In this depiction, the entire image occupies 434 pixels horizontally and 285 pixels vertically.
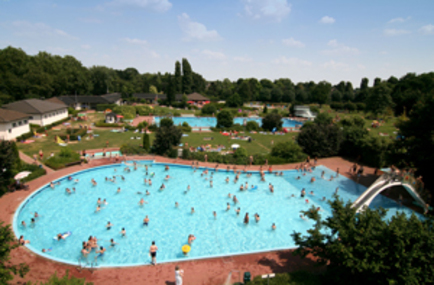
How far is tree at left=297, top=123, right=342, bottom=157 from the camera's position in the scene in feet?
96.6

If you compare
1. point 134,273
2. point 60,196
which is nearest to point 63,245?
point 134,273

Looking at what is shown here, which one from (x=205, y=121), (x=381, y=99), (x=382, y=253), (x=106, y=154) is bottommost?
(x=106, y=154)

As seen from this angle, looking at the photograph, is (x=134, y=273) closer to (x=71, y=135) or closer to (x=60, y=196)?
(x=60, y=196)

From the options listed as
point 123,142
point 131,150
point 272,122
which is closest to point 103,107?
point 123,142

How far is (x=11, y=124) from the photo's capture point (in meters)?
30.7

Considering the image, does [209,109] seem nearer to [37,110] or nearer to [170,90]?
[170,90]

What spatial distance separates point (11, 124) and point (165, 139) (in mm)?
20058

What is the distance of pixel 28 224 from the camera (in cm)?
1584

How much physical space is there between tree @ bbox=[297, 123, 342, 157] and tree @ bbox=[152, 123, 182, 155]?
15.7 m

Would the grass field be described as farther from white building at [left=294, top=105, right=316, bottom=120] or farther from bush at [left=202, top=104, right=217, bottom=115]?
white building at [left=294, top=105, right=316, bottom=120]

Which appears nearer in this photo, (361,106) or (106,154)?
(106,154)

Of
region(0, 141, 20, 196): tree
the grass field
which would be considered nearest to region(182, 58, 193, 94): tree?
the grass field

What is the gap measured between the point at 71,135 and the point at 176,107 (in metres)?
41.5

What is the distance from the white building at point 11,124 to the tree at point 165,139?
1810 centimetres
